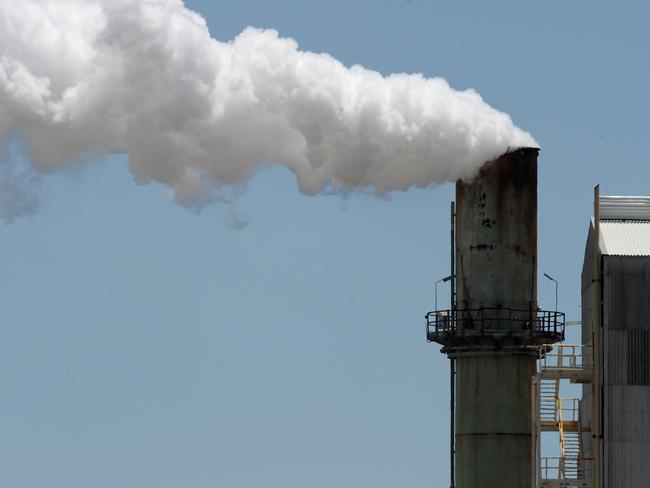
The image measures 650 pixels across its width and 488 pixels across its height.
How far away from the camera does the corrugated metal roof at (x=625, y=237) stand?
268ft

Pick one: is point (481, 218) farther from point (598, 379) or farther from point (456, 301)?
point (598, 379)

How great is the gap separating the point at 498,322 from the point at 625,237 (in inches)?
270

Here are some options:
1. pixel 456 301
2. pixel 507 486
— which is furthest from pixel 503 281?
pixel 507 486

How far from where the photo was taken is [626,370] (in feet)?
264

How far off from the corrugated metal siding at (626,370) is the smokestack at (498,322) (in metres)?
5.80

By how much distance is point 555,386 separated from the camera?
84750 mm

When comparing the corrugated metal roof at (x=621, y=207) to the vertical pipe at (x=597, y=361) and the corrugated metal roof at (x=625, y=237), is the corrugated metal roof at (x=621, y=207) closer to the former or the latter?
the corrugated metal roof at (x=625, y=237)

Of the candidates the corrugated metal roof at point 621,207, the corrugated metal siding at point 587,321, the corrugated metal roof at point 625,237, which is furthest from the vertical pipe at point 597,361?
the corrugated metal siding at point 587,321

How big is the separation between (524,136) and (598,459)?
14.9m

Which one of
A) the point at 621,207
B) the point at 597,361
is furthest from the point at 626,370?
the point at 621,207

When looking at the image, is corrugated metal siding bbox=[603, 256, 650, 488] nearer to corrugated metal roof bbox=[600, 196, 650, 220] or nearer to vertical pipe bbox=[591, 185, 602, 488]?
vertical pipe bbox=[591, 185, 602, 488]

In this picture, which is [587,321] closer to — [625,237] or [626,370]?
[625,237]

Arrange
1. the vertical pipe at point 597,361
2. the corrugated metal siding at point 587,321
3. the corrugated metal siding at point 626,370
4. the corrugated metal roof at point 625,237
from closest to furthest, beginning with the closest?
the corrugated metal siding at point 626,370
the vertical pipe at point 597,361
the corrugated metal roof at point 625,237
the corrugated metal siding at point 587,321

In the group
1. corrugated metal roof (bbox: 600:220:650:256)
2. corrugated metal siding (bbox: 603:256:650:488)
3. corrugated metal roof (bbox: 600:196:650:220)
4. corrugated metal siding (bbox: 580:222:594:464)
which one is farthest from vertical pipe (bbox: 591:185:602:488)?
corrugated metal siding (bbox: 580:222:594:464)
